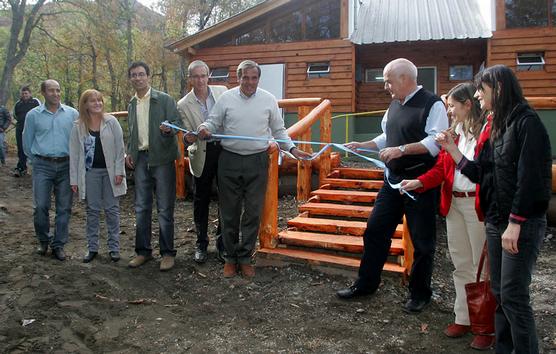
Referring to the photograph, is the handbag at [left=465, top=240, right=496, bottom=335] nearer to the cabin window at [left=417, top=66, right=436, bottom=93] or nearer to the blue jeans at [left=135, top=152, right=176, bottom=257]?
the blue jeans at [left=135, top=152, right=176, bottom=257]

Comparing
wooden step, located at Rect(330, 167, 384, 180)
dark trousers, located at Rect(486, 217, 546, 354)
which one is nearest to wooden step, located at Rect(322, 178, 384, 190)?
wooden step, located at Rect(330, 167, 384, 180)

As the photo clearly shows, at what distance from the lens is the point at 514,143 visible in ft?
7.31

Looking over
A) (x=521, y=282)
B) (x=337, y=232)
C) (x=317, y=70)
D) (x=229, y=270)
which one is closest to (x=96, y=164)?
(x=229, y=270)

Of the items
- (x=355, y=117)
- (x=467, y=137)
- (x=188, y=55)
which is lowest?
(x=467, y=137)

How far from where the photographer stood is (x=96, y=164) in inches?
172

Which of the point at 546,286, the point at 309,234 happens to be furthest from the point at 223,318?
the point at 546,286

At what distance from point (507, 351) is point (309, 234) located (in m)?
2.21

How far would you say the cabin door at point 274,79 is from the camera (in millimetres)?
12953

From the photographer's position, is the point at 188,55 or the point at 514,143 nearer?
the point at 514,143

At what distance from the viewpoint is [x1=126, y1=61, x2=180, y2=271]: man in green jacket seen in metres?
4.18

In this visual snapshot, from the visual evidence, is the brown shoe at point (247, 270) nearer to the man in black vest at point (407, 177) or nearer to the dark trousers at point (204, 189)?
the dark trousers at point (204, 189)

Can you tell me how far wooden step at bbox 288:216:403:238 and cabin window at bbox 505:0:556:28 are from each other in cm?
944

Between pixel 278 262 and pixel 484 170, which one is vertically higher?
pixel 484 170

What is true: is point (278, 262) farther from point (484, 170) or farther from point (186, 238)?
point (484, 170)
